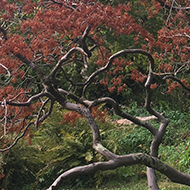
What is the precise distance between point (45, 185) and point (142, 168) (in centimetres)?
192

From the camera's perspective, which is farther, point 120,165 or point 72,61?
point 72,61

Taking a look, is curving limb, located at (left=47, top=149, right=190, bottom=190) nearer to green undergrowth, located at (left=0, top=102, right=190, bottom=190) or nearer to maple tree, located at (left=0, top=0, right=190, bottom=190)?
maple tree, located at (left=0, top=0, right=190, bottom=190)

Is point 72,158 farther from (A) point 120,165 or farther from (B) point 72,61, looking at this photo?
(A) point 120,165

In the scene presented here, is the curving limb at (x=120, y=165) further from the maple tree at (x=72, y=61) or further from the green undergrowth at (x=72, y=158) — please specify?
the green undergrowth at (x=72, y=158)

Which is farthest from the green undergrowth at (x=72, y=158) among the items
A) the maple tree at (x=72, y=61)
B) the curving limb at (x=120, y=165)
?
the curving limb at (x=120, y=165)

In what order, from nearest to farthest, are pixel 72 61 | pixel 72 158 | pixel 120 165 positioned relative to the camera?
pixel 120 165 < pixel 72 61 < pixel 72 158

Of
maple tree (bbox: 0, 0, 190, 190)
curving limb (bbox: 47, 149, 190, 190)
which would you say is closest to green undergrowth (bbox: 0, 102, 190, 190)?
maple tree (bbox: 0, 0, 190, 190)

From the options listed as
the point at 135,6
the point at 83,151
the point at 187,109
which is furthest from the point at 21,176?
the point at 135,6

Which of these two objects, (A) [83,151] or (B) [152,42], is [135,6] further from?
(A) [83,151]

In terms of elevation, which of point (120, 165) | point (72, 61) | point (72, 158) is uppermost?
point (72, 61)

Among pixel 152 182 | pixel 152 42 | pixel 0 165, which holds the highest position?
pixel 152 42

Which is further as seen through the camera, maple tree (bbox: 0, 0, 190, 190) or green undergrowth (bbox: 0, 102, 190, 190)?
green undergrowth (bbox: 0, 102, 190, 190)

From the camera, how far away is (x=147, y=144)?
24.9 feet

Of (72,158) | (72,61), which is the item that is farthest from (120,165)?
(72,158)
